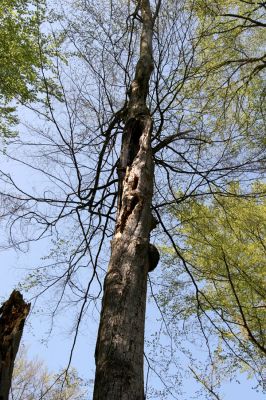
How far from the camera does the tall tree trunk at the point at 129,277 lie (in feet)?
5.79

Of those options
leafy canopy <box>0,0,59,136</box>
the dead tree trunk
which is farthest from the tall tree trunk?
leafy canopy <box>0,0,59,136</box>

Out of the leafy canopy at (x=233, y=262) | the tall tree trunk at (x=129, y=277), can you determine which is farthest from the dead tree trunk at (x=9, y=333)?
the leafy canopy at (x=233, y=262)

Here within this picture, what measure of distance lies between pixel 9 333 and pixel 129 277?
65cm

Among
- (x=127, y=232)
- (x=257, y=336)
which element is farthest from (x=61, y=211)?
(x=257, y=336)

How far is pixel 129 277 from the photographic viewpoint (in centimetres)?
219

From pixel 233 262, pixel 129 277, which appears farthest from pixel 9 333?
pixel 233 262

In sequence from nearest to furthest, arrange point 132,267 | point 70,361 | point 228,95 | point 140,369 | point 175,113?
point 140,369, point 132,267, point 70,361, point 175,113, point 228,95

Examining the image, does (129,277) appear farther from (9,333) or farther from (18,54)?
(18,54)

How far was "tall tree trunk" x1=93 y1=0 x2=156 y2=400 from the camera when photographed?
1766 mm

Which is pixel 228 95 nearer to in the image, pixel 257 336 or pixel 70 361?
pixel 257 336

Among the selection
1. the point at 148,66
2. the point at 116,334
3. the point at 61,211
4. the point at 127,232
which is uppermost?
the point at 148,66

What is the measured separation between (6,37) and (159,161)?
137 inches

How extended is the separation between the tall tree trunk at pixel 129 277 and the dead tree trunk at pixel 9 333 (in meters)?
0.37

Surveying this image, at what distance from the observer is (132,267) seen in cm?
224
